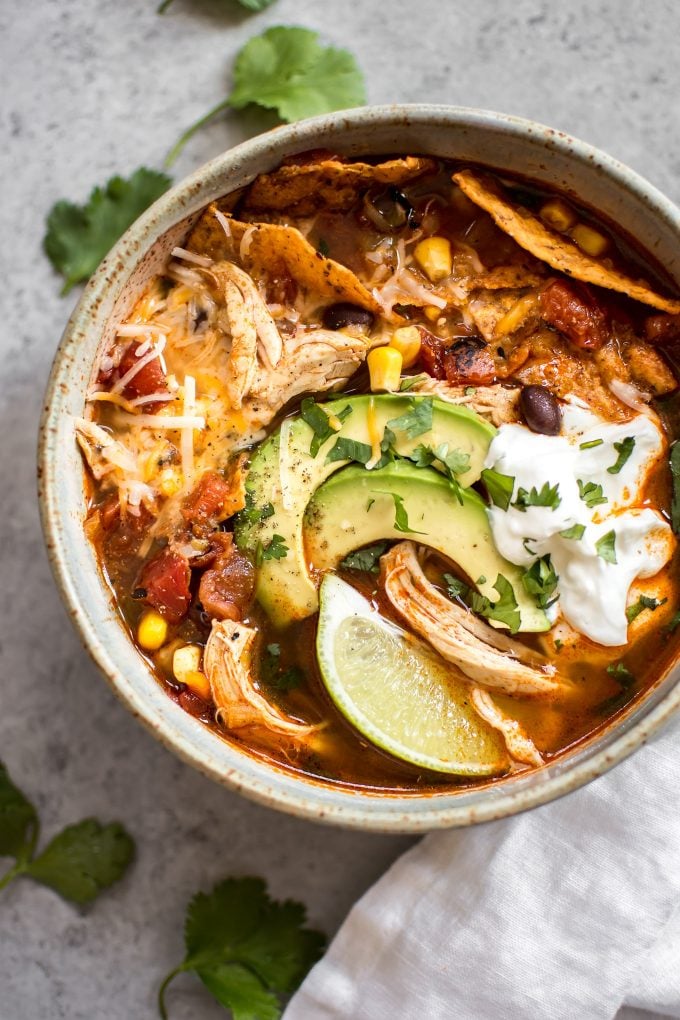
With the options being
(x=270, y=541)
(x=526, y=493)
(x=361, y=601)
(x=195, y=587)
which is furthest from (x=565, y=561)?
(x=195, y=587)

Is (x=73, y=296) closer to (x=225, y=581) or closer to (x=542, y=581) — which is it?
(x=225, y=581)

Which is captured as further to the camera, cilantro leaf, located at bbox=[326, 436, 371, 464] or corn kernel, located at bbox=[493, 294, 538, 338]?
corn kernel, located at bbox=[493, 294, 538, 338]

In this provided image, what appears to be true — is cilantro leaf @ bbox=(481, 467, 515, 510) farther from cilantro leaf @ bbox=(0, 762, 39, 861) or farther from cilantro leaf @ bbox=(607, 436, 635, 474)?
cilantro leaf @ bbox=(0, 762, 39, 861)

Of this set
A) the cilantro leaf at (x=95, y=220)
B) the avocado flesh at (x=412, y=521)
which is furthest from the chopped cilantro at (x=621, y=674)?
the cilantro leaf at (x=95, y=220)

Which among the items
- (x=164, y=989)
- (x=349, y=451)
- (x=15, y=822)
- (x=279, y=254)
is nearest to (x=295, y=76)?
(x=279, y=254)

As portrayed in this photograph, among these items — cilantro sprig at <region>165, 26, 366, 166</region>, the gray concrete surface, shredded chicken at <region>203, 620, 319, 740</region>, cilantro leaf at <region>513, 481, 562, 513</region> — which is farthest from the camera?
the gray concrete surface

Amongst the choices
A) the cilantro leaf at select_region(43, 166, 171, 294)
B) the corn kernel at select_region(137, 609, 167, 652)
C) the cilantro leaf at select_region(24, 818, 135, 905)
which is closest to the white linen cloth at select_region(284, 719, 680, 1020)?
the cilantro leaf at select_region(24, 818, 135, 905)

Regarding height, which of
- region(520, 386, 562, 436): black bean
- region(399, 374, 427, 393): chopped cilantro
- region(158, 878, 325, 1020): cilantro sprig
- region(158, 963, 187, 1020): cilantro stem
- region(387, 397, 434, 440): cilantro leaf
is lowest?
region(158, 963, 187, 1020): cilantro stem

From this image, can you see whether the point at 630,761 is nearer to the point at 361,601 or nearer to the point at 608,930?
the point at 608,930
